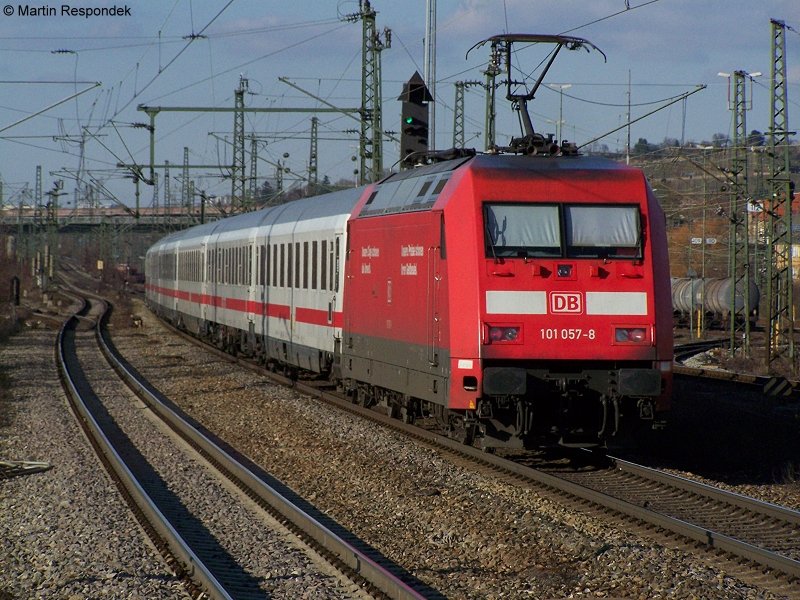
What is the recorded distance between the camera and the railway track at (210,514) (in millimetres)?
8062

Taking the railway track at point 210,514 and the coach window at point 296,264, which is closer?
the railway track at point 210,514

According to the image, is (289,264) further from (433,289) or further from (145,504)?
(145,504)

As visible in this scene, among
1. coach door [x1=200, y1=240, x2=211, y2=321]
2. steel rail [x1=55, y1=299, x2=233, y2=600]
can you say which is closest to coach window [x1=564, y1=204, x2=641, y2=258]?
steel rail [x1=55, y1=299, x2=233, y2=600]

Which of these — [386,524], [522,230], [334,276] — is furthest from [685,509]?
[334,276]

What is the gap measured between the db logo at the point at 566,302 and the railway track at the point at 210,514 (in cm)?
317

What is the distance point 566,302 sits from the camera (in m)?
11.6

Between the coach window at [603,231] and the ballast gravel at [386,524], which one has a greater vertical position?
the coach window at [603,231]

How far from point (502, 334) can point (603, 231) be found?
153 cm

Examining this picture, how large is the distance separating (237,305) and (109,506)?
17.1 m

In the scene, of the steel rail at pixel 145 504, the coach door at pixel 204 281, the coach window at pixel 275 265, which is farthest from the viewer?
the coach door at pixel 204 281

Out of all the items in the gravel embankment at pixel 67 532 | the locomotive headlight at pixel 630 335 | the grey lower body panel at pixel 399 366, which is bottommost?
the gravel embankment at pixel 67 532

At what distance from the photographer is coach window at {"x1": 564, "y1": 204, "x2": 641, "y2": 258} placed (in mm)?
11727

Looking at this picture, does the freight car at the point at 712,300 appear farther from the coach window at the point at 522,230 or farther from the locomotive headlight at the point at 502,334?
the locomotive headlight at the point at 502,334

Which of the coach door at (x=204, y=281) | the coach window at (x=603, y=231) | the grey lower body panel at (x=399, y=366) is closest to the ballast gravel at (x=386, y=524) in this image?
the grey lower body panel at (x=399, y=366)
